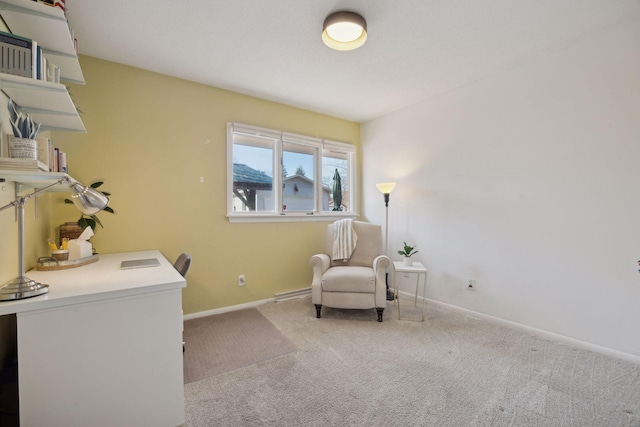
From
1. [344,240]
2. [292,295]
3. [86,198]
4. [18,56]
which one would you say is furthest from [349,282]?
[18,56]

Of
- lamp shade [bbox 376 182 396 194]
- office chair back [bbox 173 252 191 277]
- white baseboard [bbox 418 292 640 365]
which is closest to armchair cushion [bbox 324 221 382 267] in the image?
lamp shade [bbox 376 182 396 194]

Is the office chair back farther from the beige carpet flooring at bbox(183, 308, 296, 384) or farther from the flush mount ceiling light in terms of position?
the flush mount ceiling light

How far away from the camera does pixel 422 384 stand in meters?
1.72

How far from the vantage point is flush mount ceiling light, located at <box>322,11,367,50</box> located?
1.80 m

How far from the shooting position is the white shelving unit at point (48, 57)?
1.21 metres

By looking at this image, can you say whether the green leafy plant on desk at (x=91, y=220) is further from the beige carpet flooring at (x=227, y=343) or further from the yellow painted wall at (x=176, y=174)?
the beige carpet flooring at (x=227, y=343)

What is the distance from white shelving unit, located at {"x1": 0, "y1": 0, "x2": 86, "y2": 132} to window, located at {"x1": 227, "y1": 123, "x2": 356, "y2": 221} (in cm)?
147

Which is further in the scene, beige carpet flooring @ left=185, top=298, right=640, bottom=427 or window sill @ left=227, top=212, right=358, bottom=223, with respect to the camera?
window sill @ left=227, top=212, right=358, bottom=223

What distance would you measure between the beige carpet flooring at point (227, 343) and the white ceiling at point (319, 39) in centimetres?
251

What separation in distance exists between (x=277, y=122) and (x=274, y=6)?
163 cm

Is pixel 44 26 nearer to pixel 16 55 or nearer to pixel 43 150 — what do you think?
pixel 16 55

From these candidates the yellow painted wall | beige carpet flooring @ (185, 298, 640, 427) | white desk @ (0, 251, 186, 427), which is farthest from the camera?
the yellow painted wall

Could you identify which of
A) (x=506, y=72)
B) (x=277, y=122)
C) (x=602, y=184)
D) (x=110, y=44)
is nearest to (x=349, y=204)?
(x=277, y=122)

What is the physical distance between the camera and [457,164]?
2.97 meters
